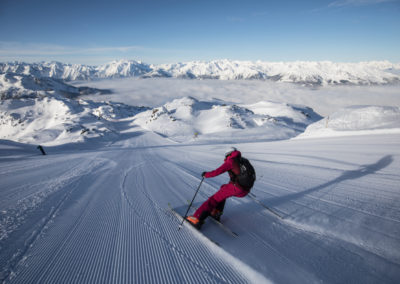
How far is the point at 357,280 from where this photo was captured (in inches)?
91.4

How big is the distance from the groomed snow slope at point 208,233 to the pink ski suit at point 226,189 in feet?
1.27

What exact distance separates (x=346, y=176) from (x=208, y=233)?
4915mm

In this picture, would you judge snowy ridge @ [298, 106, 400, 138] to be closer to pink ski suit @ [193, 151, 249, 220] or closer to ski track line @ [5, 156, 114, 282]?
pink ski suit @ [193, 151, 249, 220]

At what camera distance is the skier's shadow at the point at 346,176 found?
4633 mm

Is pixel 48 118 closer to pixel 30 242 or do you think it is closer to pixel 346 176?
pixel 30 242

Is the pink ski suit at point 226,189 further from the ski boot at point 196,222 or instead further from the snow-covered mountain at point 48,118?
the snow-covered mountain at point 48,118

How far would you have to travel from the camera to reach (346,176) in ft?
18.7

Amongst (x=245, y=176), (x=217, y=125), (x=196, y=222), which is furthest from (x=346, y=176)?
(x=217, y=125)

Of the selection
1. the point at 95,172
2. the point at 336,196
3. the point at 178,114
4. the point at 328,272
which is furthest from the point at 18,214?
the point at 178,114

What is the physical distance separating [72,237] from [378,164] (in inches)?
349

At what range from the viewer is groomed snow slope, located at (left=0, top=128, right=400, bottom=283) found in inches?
102

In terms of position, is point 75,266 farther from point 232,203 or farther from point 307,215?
point 307,215

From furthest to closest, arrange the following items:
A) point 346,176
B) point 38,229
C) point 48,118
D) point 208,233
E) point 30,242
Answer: point 48,118, point 346,176, point 38,229, point 208,233, point 30,242

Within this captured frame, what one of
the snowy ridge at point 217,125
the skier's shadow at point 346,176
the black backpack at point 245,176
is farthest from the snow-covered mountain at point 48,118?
the black backpack at point 245,176
